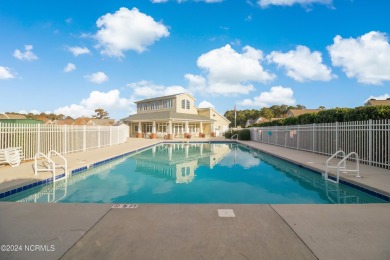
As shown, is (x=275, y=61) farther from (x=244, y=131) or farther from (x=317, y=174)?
(x=317, y=174)

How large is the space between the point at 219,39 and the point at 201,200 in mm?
16358

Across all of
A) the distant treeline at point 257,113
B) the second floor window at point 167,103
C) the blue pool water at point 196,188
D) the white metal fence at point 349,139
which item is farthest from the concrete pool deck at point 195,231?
the distant treeline at point 257,113

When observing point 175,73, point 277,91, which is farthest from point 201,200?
point 277,91

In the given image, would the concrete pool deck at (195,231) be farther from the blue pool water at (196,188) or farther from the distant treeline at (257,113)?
the distant treeline at (257,113)

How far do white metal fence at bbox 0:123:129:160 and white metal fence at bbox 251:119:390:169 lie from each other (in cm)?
1375

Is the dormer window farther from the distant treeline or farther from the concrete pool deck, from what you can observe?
the distant treeline

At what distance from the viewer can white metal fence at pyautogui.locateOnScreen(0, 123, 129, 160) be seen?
29.6ft

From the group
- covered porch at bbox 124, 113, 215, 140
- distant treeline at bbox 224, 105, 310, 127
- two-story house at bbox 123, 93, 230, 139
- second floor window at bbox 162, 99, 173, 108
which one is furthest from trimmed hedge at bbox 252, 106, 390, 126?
distant treeline at bbox 224, 105, 310, 127

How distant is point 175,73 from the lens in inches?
1002

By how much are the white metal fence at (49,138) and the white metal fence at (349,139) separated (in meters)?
13.8

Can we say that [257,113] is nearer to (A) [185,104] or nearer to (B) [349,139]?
(A) [185,104]

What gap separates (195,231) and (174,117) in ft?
89.2

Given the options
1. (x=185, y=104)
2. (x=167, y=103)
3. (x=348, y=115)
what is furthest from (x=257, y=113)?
(x=348, y=115)

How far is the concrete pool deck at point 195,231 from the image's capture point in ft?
8.30
